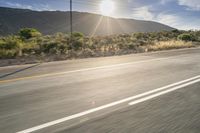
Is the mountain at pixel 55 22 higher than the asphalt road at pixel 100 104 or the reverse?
higher

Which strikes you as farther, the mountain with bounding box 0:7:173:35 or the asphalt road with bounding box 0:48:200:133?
the mountain with bounding box 0:7:173:35

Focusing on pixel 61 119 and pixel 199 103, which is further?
pixel 199 103

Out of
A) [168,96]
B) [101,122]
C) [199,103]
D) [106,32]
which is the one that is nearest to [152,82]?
[168,96]

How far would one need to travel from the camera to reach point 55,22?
131625 mm

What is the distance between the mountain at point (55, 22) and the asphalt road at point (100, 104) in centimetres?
10187

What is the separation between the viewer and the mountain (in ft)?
390

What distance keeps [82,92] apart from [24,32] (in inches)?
2061

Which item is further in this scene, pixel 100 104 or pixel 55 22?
pixel 55 22

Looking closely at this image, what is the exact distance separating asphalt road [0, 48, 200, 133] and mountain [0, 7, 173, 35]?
334 feet

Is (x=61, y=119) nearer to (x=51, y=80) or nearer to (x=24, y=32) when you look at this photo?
(x=51, y=80)

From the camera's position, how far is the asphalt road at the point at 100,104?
189 inches

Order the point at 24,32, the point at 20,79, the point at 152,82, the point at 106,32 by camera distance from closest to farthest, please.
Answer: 1. the point at 152,82
2. the point at 20,79
3. the point at 24,32
4. the point at 106,32

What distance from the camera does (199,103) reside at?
21.0 feet

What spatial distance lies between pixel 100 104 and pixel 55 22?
12902 cm
